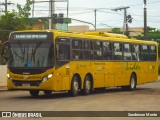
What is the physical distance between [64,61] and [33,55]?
1.55m

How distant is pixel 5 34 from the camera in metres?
42.9

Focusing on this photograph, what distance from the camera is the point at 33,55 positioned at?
2197 centimetres

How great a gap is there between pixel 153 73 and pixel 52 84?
509 inches

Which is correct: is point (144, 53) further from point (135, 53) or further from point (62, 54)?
point (62, 54)

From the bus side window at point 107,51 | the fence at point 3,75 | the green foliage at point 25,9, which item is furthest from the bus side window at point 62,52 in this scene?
the green foliage at point 25,9

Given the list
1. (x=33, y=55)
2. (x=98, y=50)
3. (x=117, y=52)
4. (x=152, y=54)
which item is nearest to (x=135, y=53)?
(x=117, y=52)

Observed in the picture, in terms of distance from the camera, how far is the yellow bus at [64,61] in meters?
21.9


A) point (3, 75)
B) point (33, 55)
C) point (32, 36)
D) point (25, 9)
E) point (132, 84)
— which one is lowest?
point (132, 84)

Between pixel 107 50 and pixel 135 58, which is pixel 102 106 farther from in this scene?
pixel 135 58

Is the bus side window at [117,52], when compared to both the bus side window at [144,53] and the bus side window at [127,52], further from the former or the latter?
the bus side window at [144,53]

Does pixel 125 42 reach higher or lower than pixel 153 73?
higher

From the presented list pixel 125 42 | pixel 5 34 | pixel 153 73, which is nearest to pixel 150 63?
pixel 153 73

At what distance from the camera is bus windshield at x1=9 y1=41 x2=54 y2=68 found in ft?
71.9

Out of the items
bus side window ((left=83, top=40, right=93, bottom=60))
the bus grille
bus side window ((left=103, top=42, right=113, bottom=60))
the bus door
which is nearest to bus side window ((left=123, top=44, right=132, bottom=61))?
bus side window ((left=103, top=42, right=113, bottom=60))
